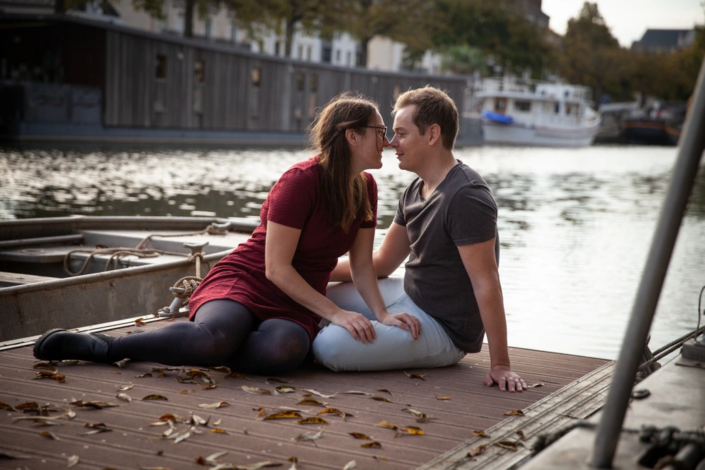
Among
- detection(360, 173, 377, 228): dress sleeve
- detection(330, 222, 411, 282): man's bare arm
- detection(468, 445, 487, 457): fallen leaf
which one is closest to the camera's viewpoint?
detection(468, 445, 487, 457): fallen leaf

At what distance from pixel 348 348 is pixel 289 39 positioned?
3455 cm

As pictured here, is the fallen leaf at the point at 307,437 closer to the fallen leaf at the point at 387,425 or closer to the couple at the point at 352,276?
the fallen leaf at the point at 387,425

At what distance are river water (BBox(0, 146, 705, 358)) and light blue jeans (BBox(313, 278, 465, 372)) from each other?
3.82 meters

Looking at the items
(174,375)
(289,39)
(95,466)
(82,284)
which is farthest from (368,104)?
(289,39)

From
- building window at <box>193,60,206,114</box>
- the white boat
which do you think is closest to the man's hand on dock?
building window at <box>193,60,206,114</box>

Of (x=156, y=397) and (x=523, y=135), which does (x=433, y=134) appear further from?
(x=523, y=135)

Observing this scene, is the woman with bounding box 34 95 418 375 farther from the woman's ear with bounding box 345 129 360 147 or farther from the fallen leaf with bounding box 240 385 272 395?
the fallen leaf with bounding box 240 385 272 395

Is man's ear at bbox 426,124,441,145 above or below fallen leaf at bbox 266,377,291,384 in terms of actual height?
above

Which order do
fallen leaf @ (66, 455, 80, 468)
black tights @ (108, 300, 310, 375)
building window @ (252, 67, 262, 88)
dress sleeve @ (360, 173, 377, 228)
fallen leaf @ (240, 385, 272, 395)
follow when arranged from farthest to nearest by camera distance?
building window @ (252, 67, 262, 88)
dress sleeve @ (360, 173, 377, 228)
black tights @ (108, 300, 310, 375)
fallen leaf @ (240, 385, 272, 395)
fallen leaf @ (66, 455, 80, 468)

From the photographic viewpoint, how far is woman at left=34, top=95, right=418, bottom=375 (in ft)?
11.8

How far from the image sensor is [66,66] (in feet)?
88.5

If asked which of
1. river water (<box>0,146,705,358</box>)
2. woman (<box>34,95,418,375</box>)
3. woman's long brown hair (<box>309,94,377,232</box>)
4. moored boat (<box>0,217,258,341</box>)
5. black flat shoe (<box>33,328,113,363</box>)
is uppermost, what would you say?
woman's long brown hair (<box>309,94,377,232</box>)

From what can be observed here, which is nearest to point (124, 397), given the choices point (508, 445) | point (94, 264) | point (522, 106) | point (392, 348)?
point (392, 348)

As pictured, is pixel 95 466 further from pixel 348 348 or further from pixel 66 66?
pixel 66 66
